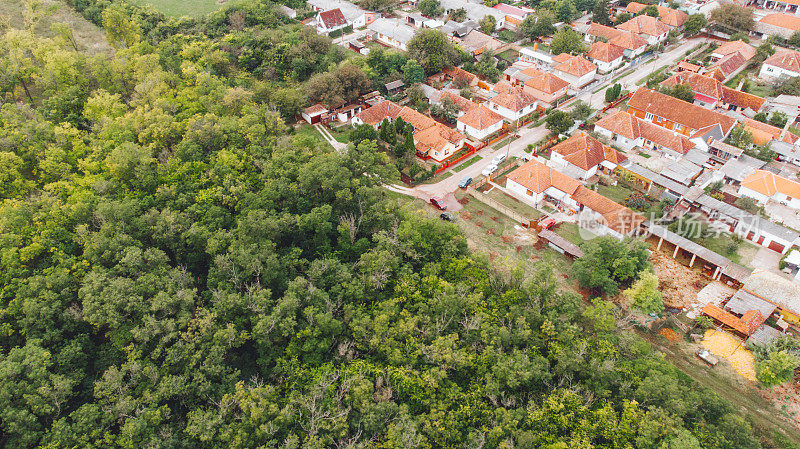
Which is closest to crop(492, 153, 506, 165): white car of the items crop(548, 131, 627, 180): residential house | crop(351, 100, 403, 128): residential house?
crop(548, 131, 627, 180): residential house

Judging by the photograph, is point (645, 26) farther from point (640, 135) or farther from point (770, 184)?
point (770, 184)

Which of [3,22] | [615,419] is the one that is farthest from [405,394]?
[3,22]

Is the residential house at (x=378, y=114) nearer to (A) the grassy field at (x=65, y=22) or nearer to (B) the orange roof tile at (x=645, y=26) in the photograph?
(A) the grassy field at (x=65, y=22)

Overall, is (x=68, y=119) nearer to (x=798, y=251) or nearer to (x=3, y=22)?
(x=3, y=22)

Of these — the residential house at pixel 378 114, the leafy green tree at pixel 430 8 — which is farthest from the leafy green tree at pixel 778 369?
the leafy green tree at pixel 430 8

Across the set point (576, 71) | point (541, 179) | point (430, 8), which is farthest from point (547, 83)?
point (430, 8)
